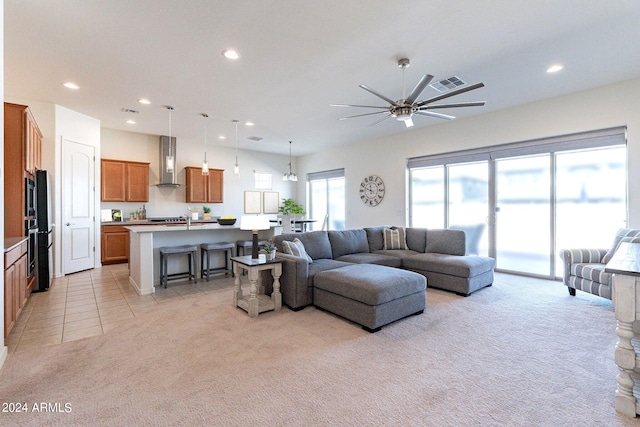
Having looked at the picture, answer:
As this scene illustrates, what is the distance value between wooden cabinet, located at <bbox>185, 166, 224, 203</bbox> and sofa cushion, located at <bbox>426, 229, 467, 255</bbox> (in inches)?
218

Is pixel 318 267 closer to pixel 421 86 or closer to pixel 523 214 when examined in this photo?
pixel 421 86

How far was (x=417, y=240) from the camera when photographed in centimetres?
539

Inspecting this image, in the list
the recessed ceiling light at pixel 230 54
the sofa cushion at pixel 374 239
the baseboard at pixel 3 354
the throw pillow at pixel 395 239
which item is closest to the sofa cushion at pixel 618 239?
the throw pillow at pixel 395 239

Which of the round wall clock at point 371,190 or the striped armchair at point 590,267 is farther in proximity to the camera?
the round wall clock at point 371,190

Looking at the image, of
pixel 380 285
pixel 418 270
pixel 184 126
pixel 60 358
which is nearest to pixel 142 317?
pixel 60 358

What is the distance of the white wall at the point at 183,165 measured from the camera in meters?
6.88

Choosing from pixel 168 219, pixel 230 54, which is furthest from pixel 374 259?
pixel 168 219

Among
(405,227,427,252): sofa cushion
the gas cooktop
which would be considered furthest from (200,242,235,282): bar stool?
(405,227,427,252): sofa cushion

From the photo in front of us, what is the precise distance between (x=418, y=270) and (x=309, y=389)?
318cm

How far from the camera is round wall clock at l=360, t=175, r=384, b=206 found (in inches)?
293

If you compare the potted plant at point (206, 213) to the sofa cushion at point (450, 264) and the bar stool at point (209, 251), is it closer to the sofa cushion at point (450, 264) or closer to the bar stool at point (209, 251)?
the bar stool at point (209, 251)

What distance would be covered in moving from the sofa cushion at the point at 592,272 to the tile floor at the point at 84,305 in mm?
4740

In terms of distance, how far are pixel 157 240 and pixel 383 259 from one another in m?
3.44

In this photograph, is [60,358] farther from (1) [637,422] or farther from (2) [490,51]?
→ (2) [490,51]
